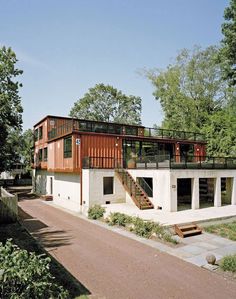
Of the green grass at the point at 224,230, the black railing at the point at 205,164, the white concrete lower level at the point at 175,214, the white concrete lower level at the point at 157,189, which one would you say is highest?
the black railing at the point at 205,164

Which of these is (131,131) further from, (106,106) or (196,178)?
(106,106)

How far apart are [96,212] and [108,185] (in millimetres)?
3522

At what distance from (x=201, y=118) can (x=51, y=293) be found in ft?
114

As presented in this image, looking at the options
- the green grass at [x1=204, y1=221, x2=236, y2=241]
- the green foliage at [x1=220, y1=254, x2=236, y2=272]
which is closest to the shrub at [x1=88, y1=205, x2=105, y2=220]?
the green grass at [x1=204, y1=221, x2=236, y2=241]

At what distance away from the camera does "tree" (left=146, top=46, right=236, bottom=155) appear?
3516cm

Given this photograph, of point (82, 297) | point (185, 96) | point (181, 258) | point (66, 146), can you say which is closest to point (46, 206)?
point (66, 146)

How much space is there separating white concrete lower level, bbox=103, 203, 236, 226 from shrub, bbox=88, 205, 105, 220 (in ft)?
1.29

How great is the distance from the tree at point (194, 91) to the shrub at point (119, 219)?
22.5 m

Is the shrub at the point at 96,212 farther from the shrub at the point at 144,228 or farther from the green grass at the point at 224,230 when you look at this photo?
the green grass at the point at 224,230

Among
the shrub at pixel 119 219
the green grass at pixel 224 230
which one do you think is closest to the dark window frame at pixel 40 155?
the shrub at pixel 119 219

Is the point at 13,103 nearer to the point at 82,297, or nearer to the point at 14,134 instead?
the point at 14,134

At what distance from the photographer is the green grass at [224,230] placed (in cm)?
1253

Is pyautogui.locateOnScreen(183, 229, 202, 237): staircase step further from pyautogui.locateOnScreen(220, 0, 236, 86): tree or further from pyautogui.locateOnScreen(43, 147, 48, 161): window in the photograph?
pyautogui.locateOnScreen(43, 147, 48, 161): window

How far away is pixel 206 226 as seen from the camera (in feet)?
45.7
